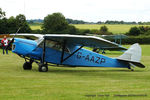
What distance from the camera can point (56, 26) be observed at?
275 feet

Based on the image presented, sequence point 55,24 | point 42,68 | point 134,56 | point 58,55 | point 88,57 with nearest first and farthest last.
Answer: point 42,68 → point 58,55 → point 88,57 → point 134,56 → point 55,24

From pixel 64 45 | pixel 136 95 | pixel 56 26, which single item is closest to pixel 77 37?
pixel 64 45

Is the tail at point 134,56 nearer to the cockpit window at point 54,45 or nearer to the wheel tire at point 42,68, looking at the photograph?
the cockpit window at point 54,45

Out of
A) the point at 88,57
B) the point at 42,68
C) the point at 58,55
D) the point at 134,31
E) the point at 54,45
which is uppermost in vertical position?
the point at 54,45

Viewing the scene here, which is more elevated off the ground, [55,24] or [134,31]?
[55,24]

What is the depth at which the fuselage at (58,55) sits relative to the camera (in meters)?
14.6

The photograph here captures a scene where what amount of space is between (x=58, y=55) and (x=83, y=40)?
2050 mm

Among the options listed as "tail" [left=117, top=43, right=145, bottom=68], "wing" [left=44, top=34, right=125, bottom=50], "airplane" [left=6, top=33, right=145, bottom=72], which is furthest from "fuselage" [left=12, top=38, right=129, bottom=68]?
"wing" [left=44, top=34, right=125, bottom=50]

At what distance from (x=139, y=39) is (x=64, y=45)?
2436 inches

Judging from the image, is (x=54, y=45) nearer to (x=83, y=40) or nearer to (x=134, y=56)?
(x=83, y=40)

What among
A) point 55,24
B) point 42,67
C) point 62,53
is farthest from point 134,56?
point 55,24

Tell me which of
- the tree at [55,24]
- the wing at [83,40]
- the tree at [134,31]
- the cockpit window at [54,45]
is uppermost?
the wing at [83,40]

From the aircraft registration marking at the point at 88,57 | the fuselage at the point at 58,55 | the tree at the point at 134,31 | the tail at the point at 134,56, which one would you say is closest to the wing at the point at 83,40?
the fuselage at the point at 58,55

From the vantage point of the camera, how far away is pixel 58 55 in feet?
49.6
